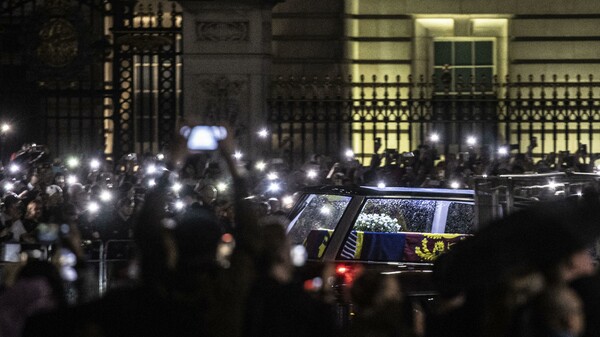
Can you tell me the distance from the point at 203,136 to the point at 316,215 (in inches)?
215

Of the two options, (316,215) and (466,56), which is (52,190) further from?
(466,56)

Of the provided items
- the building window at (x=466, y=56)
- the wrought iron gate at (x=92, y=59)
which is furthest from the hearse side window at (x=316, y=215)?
the building window at (x=466, y=56)

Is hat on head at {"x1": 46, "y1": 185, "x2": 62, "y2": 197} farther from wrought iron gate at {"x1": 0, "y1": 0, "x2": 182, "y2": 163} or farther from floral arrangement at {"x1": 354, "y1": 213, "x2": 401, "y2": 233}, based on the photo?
floral arrangement at {"x1": 354, "y1": 213, "x2": 401, "y2": 233}

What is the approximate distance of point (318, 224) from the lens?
13.0 meters

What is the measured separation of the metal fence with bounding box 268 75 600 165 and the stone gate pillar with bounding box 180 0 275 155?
1.05 ft

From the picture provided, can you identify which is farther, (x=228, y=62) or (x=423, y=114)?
(x=423, y=114)

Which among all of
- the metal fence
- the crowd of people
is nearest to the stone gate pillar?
the metal fence

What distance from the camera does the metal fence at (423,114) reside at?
21.6 m

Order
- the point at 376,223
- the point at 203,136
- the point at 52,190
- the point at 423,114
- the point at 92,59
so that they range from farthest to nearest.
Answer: the point at 423,114 < the point at 92,59 < the point at 52,190 < the point at 376,223 < the point at 203,136

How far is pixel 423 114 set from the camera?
76.6ft

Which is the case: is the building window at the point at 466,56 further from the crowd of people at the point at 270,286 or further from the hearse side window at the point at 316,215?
the crowd of people at the point at 270,286

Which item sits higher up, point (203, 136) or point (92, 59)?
point (92, 59)

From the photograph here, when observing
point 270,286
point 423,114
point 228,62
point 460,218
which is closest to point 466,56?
point 423,114

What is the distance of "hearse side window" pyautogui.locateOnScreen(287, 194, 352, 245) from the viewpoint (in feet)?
42.7
